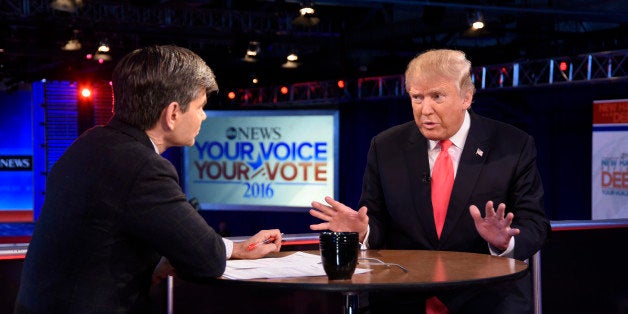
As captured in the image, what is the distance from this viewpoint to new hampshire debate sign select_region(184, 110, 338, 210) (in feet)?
42.3

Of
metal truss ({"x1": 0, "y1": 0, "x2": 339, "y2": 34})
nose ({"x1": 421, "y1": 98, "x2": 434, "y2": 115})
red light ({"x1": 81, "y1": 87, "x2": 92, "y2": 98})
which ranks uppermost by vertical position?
metal truss ({"x1": 0, "y1": 0, "x2": 339, "y2": 34})

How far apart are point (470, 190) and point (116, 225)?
41.9 inches

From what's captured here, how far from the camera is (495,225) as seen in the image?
2072 mm

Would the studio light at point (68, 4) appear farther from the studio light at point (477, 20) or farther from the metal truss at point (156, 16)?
the studio light at point (477, 20)

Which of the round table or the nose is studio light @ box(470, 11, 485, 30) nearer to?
the nose

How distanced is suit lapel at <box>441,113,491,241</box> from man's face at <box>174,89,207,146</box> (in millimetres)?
814

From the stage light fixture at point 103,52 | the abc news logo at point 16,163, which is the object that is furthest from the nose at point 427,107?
the abc news logo at point 16,163

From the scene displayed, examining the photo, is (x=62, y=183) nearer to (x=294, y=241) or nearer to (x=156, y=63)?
(x=156, y=63)

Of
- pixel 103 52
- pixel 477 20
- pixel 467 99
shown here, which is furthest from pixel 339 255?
pixel 103 52

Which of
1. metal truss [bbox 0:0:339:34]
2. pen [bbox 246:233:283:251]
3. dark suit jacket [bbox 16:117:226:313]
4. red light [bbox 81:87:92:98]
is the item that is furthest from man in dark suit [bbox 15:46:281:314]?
Result: red light [bbox 81:87:92:98]

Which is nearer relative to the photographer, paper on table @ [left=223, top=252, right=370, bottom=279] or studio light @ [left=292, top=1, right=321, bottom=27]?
paper on table @ [left=223, top=252, right=370, bottom=279]

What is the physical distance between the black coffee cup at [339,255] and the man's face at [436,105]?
2.25 feet

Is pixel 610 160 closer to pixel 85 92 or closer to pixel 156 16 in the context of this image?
pixel 156 16

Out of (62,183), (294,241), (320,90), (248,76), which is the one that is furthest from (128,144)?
(248,76)
